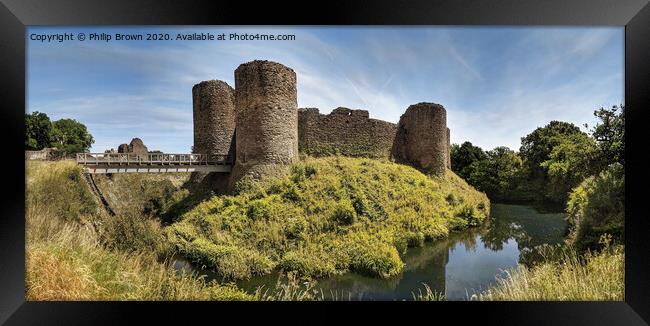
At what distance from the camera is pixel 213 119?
1263 cm

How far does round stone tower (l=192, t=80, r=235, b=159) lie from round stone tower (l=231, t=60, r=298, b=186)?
12.8ft

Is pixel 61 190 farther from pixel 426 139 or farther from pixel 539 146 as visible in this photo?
pixel 539 146

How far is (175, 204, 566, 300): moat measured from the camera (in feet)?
17.2

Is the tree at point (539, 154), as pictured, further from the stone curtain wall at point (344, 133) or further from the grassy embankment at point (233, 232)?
the stone curtain wall at point (344, 133)

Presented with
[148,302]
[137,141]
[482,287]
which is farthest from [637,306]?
[137,141]

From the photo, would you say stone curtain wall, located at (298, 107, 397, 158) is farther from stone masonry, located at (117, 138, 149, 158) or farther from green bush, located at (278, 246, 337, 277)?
stone masonry, located at (117, 138, 149, 158)

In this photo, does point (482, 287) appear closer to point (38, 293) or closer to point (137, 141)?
point (38, 293)

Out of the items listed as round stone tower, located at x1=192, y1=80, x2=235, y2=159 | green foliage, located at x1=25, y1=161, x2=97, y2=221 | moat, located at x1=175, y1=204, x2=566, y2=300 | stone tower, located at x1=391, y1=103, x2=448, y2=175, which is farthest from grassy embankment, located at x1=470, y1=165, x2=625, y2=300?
round stone tower, located at x1=192, y1=80, x2=235, y2=159

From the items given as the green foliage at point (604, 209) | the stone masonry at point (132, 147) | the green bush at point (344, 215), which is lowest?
the green bush at point (344, 215)

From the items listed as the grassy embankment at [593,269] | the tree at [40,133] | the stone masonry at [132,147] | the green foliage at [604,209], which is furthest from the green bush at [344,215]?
the tree at [40,133]

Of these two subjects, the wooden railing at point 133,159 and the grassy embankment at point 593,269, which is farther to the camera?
the wooden railing at point 133,159

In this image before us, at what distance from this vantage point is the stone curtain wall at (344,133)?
1338 cm

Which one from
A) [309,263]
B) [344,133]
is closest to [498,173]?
[344,133]

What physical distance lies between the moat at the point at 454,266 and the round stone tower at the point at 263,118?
3754 mm
